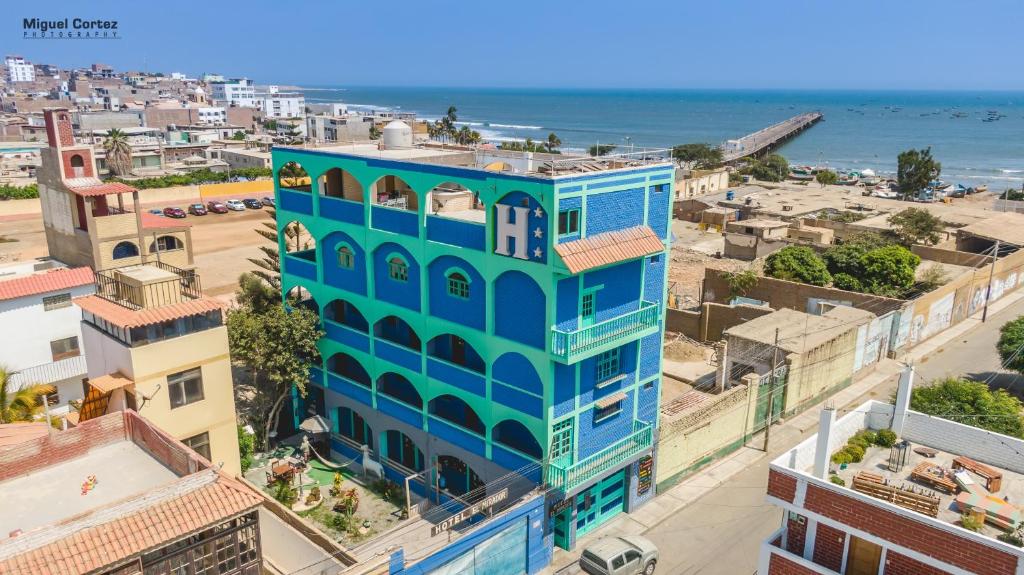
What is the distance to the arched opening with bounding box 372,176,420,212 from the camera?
91.8ft

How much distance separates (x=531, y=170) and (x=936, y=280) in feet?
105

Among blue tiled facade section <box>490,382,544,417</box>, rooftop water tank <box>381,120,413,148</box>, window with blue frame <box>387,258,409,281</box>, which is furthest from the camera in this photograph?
rooftop water tank <box>381,120,413,148</box>

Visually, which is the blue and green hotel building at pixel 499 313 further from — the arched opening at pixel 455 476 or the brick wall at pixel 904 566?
the brick wall at pixel 904 566

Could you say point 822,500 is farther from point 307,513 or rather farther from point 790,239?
point 790,239

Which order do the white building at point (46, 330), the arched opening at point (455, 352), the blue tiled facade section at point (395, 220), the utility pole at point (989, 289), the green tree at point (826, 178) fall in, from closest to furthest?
the blue tiled facade section at point (395, 220) → the arched opening at point (455, 352) → the white building at point (46, 330) → the utility pole at point (989, 289) → the green tree at point (826, 178)

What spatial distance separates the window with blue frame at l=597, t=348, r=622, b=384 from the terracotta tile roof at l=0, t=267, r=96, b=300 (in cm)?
2191

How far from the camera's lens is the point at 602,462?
2420 cm

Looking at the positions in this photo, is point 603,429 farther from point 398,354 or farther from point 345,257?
point 345,257

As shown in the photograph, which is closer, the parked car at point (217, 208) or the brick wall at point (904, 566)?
the brick wall at point (904, 566)

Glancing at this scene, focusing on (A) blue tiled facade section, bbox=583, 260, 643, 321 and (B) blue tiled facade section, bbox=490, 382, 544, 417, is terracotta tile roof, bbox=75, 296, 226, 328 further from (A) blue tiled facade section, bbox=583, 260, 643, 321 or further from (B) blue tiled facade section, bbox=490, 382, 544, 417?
(A) blue tiled facade section, bbox=583, 260, 643, 321

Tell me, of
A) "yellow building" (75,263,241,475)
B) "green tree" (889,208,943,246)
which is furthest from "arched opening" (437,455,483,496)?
"green tree" (889,208,943,246)

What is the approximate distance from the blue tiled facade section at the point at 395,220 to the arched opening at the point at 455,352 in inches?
163

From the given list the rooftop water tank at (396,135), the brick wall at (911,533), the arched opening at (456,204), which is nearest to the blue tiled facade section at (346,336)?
the arched opening at (456,204)

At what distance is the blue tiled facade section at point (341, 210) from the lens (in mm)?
27723
